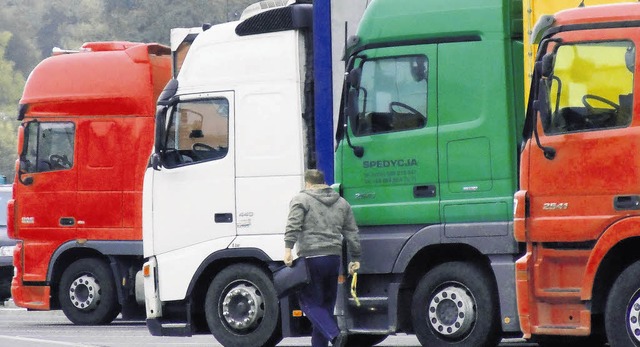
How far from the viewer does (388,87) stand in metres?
13.5

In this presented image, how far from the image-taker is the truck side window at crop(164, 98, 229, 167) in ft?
49.4

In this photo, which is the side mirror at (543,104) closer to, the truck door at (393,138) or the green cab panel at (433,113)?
the green cab panel at (433,113)

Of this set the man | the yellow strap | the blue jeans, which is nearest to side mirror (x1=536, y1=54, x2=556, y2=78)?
the man

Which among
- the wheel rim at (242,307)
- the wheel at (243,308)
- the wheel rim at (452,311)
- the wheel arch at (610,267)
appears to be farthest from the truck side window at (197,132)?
the wheel arch at (610,267)

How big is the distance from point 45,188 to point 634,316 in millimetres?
10268

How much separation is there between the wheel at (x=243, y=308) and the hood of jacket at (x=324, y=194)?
154 centimetres

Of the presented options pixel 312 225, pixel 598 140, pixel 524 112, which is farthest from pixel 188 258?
pixel 598 140

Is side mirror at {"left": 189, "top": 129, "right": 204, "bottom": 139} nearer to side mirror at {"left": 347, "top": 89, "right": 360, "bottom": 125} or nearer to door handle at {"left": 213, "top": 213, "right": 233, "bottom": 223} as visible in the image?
door handle at {"left": 213, "top": 213, "right": 233, "bottom": 223}

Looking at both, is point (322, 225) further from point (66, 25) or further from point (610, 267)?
point (66, 25)

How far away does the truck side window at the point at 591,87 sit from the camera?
1149cm

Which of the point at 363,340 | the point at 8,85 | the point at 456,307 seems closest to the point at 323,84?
the point at 363,340

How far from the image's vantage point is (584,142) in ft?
38.2

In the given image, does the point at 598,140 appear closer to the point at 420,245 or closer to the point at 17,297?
the point at 420,245

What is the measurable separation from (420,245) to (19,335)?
683 centimetres
